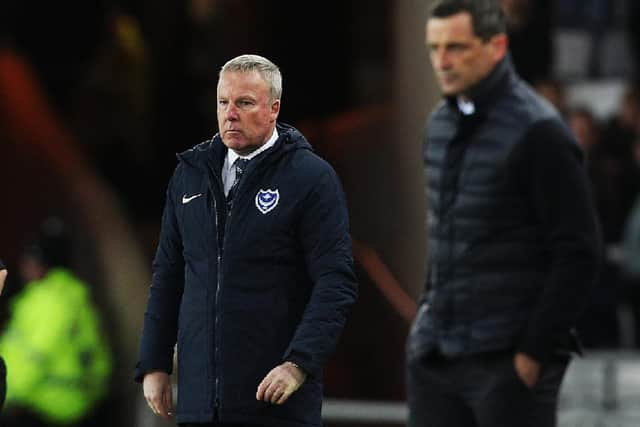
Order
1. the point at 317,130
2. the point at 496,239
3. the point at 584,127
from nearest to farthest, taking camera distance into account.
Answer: the point at 496,239, the point at 317,130, the point at 584,127

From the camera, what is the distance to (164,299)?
14.5 ft

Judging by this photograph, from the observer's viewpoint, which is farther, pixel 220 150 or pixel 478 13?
pixel 478 13

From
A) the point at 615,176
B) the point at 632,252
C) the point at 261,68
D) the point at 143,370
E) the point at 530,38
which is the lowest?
the point at 632,252

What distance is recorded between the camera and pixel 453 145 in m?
4.64

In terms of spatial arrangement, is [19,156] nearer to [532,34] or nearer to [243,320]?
[532,34]

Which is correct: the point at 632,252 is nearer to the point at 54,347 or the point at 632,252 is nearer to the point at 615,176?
the point at 615,176

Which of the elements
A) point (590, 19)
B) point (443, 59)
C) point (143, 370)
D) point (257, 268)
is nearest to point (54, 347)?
point (590, 19)

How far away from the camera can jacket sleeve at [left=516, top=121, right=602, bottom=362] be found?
4.45 meters

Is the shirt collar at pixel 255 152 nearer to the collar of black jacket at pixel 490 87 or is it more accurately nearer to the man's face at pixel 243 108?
the man's face at pixel 243 108

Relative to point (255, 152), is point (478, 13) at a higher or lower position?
higher

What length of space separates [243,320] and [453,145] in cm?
81

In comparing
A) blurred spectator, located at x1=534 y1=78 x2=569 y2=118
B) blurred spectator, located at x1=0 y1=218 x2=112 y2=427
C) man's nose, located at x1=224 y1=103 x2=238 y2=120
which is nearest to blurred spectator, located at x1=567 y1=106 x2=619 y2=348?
blurred spectator, located at x1=534 y1=78 x2=569 y2=118

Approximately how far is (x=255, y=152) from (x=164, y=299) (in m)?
0.46

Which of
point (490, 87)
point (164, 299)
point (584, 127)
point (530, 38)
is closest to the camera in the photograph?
point (164, 299)
